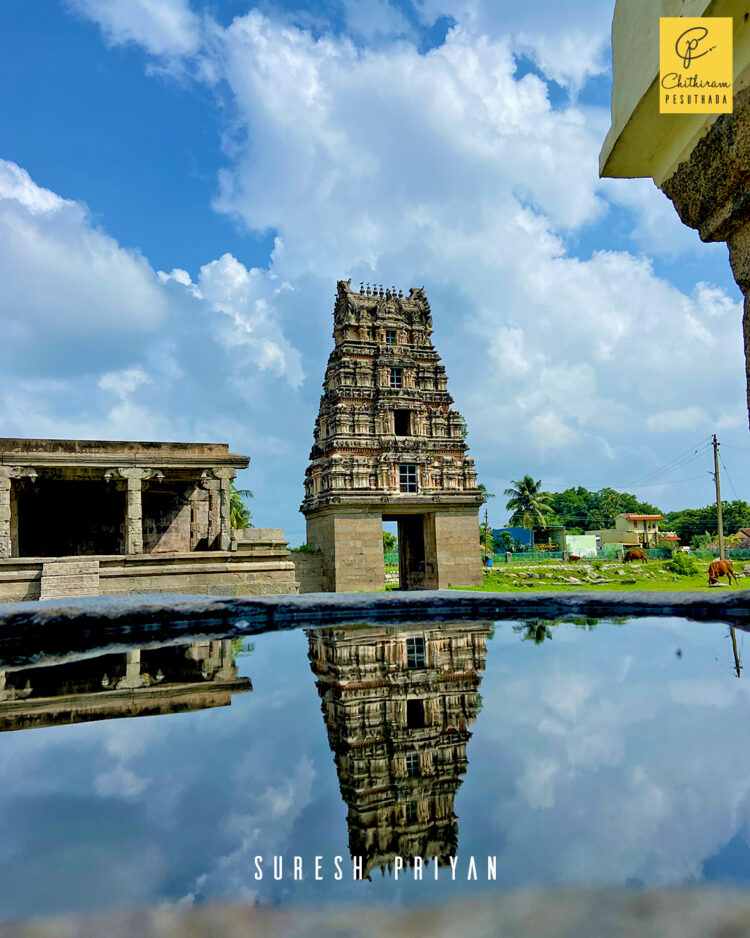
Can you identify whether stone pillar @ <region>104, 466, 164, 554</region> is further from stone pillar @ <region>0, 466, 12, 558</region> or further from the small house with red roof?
the small house with red roof

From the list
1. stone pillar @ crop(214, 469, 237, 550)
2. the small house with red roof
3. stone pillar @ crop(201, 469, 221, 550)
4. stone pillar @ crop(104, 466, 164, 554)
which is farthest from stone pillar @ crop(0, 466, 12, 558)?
the small house with red roof

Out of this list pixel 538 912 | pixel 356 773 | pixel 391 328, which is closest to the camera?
pixel 538 912

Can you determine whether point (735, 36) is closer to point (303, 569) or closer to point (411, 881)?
point (411, 881)

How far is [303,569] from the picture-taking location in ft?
73.9

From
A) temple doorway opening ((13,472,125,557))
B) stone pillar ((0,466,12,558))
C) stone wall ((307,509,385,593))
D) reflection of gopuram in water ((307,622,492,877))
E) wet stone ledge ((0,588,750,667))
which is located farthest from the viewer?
stone wall ((307,509,385,593))

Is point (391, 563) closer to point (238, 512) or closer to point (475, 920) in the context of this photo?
point (238, 512)

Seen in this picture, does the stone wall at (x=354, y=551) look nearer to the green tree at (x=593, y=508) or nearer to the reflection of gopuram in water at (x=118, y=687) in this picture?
the reflection of gopuram in water at (x=118, y=687)

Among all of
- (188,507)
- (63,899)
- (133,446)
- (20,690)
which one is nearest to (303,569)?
(188,507)

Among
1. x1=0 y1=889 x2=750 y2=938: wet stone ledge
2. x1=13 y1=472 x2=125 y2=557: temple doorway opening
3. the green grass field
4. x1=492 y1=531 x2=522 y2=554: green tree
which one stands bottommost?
the green grass field

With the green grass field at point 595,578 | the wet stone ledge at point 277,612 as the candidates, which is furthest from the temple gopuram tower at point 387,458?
the wet stone ledge at point 277,612

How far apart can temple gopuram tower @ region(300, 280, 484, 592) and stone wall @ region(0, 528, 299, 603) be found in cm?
646

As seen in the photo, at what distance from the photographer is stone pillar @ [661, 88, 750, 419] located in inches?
73.7

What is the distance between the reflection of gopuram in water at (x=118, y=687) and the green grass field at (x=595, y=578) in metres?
19.9

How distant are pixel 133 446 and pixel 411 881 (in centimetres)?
1496
